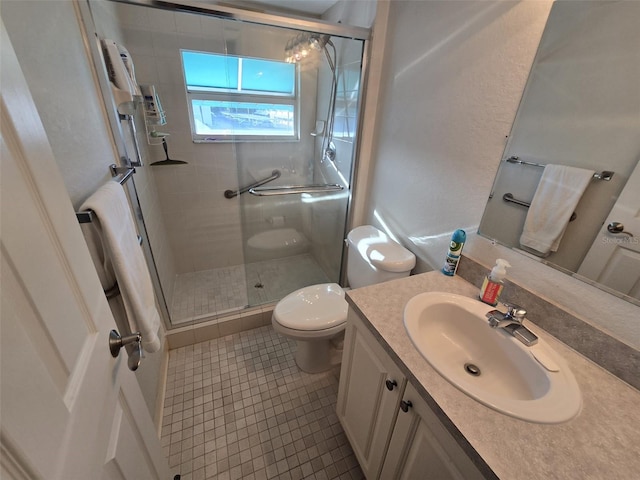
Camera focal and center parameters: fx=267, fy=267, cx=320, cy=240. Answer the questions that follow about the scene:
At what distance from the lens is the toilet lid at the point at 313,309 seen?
143 cm

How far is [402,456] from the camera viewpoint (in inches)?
32.6

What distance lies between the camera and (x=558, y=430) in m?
0.60

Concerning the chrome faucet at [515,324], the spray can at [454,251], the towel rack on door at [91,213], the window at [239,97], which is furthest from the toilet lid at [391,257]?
the window at [239,97]

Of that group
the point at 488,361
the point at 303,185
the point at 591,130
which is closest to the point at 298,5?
the point at 303,185

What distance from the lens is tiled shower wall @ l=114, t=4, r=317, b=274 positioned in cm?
179

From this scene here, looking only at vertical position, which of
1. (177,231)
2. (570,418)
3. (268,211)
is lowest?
(177,231)

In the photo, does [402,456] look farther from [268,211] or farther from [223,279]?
[223,279]

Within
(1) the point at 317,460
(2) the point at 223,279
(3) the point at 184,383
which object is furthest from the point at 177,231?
(1) the point at 317,460

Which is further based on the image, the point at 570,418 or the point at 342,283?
the point at 342,283

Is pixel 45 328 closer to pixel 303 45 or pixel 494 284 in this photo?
pixel 494 284

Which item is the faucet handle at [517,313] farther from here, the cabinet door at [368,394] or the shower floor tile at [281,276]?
the shower floor tile at [281,276]

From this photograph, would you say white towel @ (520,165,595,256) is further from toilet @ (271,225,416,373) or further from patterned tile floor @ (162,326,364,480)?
patterned tile floor @ (162,326,364,480)

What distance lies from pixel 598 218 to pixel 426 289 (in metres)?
0.54

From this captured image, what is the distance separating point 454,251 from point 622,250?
0.47 m
